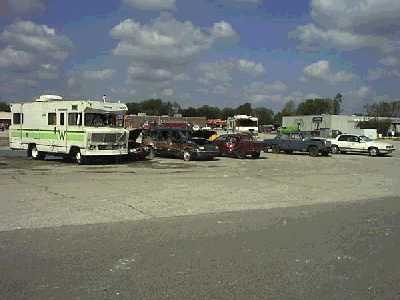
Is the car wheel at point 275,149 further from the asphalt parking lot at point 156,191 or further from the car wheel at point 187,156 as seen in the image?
the asphalt parking lot at point 156,191

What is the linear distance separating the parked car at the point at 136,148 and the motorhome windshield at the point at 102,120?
2.10 meters

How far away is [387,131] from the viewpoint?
113062mm

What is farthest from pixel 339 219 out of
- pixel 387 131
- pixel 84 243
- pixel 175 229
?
pixel 387 131

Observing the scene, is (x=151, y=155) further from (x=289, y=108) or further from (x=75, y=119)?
(x=289, y=108)

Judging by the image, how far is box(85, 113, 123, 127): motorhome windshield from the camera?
26081 mm

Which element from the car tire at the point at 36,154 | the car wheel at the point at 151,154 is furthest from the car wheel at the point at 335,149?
the car tire at the point at 36,154

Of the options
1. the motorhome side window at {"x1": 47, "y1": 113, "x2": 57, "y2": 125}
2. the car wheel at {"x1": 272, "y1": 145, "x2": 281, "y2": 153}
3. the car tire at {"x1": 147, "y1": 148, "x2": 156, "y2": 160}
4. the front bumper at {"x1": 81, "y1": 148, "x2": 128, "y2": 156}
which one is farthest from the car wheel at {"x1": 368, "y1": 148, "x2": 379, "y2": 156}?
the motorhome side window at {"x1": 47, "y1": 113, "x2": 57, "y2": 125}

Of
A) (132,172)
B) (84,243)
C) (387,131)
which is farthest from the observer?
(387,131)

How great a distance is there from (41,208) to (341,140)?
113 feet

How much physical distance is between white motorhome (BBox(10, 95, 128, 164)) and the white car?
68.8 ft

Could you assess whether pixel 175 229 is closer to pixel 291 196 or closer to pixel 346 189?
pixel 291 196

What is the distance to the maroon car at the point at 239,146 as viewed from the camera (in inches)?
1344

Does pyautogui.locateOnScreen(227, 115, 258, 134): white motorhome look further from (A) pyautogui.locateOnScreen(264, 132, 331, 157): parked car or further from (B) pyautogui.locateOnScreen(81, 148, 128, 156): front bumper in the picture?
(B) pyautogui.locateOnScreen(81, 148, 128, 156): front bumper

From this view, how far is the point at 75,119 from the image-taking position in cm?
2612
